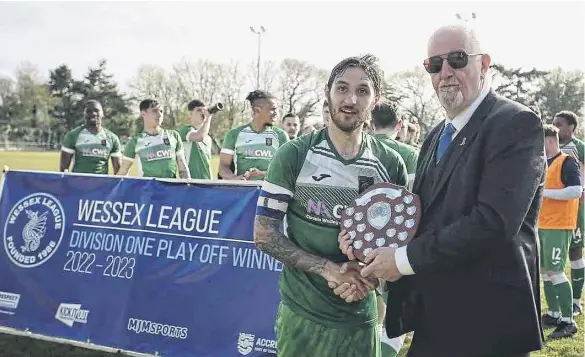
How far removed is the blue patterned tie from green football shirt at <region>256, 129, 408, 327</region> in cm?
41

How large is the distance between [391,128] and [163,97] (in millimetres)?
56867

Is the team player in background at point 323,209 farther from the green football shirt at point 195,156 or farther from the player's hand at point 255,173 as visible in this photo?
the green football shirt at point 195,156

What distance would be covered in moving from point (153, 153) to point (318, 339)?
553 cm

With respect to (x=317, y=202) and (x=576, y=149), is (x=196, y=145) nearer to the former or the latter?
(x=576, y=149)

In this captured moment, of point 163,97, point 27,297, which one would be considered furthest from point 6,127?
point 27,297

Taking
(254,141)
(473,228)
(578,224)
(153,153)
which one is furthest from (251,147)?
(473,228)

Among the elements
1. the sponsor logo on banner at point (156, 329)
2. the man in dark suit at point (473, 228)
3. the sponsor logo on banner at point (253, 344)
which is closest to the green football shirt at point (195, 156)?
the sponsor logo on banner at point (156, 329)

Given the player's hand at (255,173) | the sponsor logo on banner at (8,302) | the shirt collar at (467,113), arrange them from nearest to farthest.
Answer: the shirt collar at (467,113), the sponsor logo on banner at (8,302), the player's hand at (255,173)

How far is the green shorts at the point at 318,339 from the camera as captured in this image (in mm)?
2564

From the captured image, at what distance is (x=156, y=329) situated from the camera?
4.98m

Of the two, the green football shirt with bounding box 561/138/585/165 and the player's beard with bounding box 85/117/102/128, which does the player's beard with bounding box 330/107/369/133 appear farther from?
the player's beard with bounding box 85/117/102/128

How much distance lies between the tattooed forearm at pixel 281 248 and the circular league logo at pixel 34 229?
11.9 ft

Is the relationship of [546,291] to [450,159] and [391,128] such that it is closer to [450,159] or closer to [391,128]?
[391,128]

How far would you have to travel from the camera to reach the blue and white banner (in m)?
4.78
